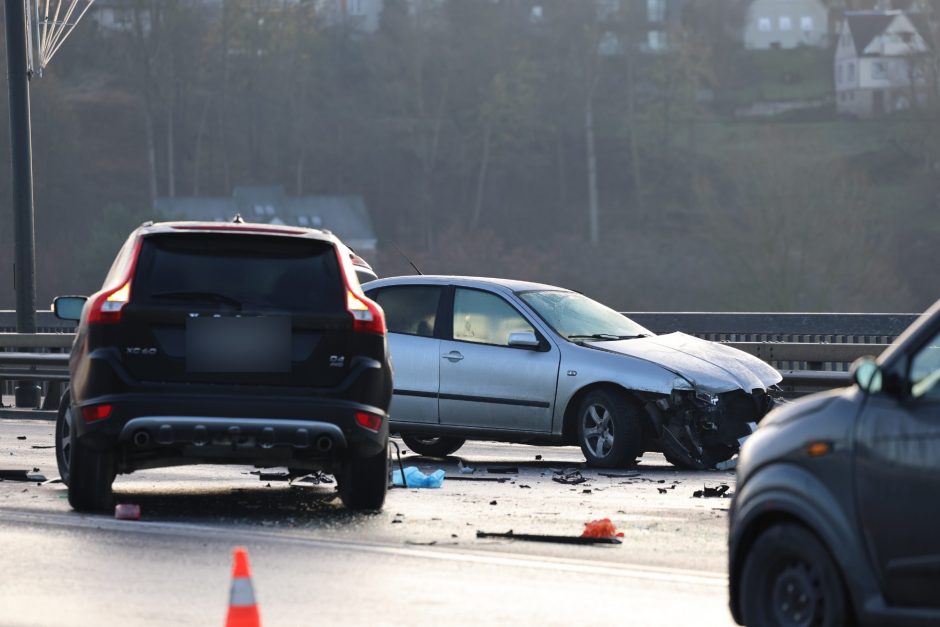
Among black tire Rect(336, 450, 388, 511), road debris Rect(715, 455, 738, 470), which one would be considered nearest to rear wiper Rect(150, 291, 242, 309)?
black tire Rect(336, 450, 388, 511)

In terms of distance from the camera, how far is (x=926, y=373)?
548 cm

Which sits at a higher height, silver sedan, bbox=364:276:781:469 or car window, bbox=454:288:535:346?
car window, bbox=454:288:535:346

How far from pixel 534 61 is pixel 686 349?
108883 mm

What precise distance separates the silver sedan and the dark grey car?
695 cm

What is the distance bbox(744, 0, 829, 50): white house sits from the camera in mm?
164500

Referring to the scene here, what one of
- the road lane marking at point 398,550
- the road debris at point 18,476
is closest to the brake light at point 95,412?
the road lane marking at point 398,550

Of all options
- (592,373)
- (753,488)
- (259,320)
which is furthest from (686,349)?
(753,488)

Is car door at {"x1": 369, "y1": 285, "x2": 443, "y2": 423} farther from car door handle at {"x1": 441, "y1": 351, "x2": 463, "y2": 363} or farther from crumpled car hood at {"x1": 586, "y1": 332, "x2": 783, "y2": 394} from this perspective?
crumpled car hood at {"x1": 586, "y1": 332, "x2": 783, "y2": 394}

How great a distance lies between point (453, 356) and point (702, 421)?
2163mm

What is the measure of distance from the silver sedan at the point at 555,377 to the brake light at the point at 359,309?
12.9 ft

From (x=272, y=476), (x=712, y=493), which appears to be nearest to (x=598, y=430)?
(x=712, y=493)

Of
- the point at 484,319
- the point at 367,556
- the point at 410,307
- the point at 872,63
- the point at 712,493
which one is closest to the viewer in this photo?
the point at 367,556

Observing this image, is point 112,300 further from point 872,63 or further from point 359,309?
point 872,63

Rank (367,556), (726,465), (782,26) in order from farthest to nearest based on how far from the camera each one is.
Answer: (782,26), (726,465), (367,556)
